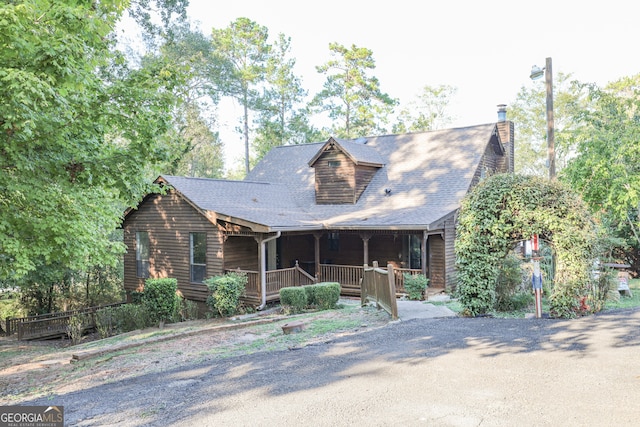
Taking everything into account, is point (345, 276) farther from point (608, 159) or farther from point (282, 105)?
point (282, 105)

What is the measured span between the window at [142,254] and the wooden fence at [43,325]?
2.51 meters

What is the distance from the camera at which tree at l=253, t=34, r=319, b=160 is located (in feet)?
131

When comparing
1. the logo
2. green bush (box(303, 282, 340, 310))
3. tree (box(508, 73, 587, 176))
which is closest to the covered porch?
green bush (box(303, 282, 340, 310))

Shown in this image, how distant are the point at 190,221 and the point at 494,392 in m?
13.8

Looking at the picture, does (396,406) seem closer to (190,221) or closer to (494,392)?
(494,392)

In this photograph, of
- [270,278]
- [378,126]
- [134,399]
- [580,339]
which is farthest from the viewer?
[378,126]

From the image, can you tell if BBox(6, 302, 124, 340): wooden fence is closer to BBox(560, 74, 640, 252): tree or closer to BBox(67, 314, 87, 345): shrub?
BBox(67, 314, 87, 345): shrub

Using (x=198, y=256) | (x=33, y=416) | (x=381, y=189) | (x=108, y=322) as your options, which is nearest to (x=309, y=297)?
(x=198, y=256)

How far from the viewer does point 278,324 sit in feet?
39.0

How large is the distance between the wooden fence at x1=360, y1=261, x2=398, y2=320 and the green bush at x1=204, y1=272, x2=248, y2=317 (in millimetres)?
4120

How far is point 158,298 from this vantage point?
50.3 feet

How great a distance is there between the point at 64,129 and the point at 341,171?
13263 millimetres

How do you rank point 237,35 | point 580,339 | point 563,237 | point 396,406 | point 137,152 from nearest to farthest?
point 396,406
point 580,339
point 137,152
point 563,237
point 237,35

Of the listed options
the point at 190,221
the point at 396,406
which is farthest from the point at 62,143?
the point at 190,221
